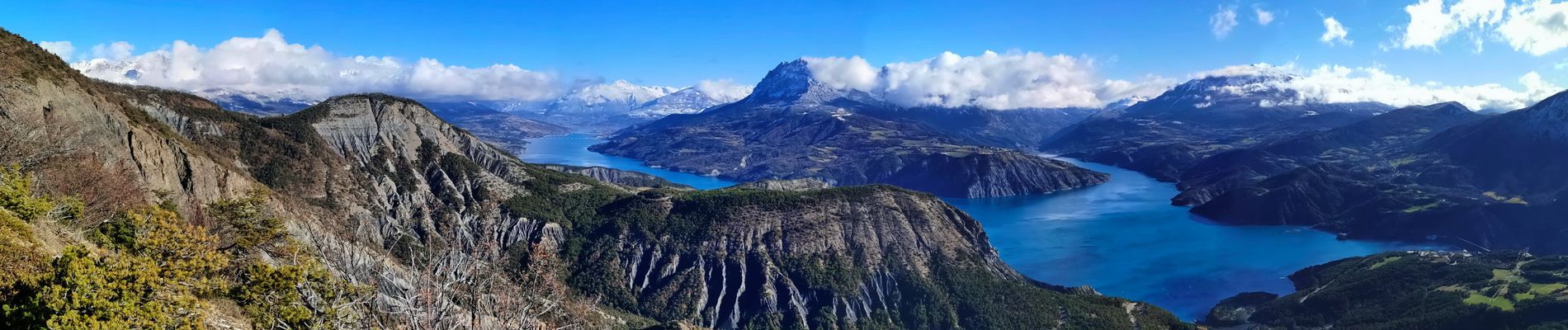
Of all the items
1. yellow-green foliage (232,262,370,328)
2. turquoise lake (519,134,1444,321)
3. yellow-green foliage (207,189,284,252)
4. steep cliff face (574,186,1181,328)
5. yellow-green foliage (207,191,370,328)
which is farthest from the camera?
turquoise lake (519,134,1444,321)

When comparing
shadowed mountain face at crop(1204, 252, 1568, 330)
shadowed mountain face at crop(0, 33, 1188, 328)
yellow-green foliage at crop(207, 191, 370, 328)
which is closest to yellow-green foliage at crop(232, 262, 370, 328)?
yellow-green foliage at crop(207, 191, 370, 328)

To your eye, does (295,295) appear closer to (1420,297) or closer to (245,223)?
(245,223)

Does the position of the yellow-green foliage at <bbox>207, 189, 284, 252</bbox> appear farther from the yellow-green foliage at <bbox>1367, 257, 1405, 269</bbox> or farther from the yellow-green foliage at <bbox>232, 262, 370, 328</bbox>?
the yellow-green foliage at <bbox>1367, 257, 1405, 269</bbox>

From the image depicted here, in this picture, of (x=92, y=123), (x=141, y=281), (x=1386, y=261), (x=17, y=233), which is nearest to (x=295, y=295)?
(x=141, y=281)

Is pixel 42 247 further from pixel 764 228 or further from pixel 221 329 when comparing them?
pixel 764 228

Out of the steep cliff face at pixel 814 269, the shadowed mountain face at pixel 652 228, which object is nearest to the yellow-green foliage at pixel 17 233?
the shadowed mountain face at pixel 652 228

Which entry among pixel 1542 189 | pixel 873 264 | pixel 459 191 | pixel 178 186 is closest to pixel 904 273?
pixel 873 264
